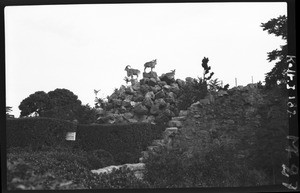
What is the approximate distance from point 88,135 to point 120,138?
741 mm

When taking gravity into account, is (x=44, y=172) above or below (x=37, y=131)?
below

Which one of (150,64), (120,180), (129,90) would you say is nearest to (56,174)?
(120,180)

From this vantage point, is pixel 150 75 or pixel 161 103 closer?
pixel 150 75

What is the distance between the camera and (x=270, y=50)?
402 inches

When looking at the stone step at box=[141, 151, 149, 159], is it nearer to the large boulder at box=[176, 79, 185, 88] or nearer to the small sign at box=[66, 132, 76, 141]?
the small sign at box=[66, 132, 76, 141]

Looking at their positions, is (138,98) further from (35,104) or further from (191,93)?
(35,104)

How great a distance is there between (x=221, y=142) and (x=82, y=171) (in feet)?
9.50

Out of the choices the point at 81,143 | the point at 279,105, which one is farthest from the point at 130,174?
the point at 279,105

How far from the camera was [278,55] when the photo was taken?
33.8 feet

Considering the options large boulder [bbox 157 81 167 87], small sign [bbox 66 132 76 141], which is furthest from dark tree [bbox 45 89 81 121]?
large boulder [bbox 157 81 167 87]

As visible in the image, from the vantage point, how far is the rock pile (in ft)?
39.1

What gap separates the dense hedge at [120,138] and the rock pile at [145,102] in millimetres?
489

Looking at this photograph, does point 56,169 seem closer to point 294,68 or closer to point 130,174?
point 130,174

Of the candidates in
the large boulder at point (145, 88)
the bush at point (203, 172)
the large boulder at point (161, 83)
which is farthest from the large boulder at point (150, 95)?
the bush at point (203, 172)
